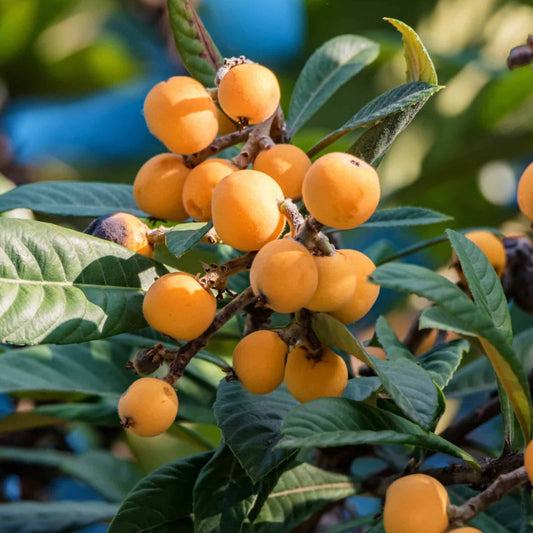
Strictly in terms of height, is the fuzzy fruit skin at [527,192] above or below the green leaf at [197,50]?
below

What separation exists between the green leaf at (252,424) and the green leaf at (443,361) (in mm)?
131

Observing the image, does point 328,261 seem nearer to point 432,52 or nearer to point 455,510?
point 455,510

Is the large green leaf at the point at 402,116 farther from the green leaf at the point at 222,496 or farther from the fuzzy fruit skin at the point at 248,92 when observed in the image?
the green leaf at the point at 222,496

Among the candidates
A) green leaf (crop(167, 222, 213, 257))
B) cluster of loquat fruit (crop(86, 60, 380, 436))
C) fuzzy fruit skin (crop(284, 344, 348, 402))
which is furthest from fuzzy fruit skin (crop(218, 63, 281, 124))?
fuzzy fruit skin (crop(284, 344, 348, 402))

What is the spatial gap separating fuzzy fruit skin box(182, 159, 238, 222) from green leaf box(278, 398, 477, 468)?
21 centimetres

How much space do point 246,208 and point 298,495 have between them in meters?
0.34

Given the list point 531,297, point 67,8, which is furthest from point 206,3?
point 531,297

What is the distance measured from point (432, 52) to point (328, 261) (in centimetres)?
121

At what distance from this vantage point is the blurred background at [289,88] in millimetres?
1701

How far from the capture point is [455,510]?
52 cm

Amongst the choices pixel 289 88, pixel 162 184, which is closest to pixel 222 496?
pixel 162 184

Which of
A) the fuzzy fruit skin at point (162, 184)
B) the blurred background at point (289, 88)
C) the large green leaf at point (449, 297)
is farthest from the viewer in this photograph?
the blurred background at point (289, 88)

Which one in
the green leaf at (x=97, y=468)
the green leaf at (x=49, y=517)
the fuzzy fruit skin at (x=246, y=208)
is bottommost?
the green leaf at (x=97, y=468)

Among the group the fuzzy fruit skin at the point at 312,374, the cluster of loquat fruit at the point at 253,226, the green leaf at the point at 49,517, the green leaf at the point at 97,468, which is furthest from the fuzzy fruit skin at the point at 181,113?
the green leaf at the point at 97,468
